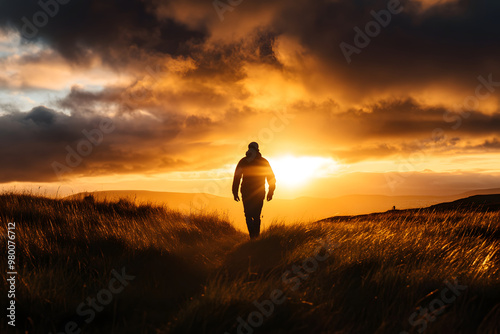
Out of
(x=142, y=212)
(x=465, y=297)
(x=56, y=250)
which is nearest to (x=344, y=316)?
(x=465, y=297)

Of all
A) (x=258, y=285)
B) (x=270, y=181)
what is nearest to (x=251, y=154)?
(x=270, y=181)

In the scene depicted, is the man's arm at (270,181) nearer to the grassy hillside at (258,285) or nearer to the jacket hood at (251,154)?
the jacket hood at (251,154)

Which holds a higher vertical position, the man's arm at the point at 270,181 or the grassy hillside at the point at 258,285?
the man's arm at the point at 270,181

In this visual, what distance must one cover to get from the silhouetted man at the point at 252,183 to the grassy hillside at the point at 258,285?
69.3 inches

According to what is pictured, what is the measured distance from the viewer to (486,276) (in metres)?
5.44

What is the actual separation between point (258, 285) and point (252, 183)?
19.8 feet

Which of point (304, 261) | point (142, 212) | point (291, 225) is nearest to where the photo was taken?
point (304, 261)

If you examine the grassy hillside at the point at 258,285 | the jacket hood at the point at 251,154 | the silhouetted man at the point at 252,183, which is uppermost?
the jacket hood at the point at 251,154

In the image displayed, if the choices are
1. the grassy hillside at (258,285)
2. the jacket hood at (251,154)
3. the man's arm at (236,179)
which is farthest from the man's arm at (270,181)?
the grassy hillside at (258,285)

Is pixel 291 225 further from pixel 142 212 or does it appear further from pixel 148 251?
pixel 142 212

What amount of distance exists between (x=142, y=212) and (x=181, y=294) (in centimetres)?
895

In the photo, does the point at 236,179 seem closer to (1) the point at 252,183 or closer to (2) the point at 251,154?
(1) the point at 252,183

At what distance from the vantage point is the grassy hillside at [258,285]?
157 inches

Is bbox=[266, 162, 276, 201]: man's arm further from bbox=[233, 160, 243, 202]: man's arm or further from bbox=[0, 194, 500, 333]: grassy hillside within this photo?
bbox=[0, 194, 500, 333]: grassy hillside
